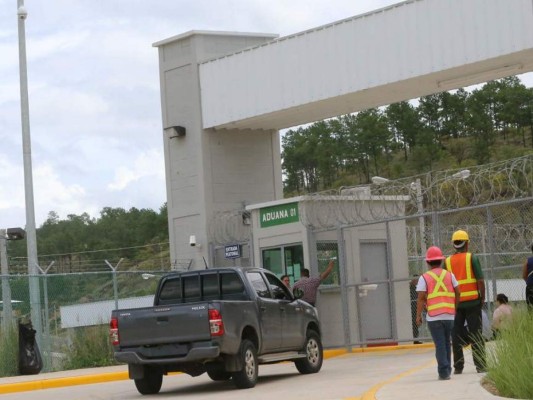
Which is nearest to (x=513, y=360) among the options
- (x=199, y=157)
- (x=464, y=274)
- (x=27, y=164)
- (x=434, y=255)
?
(x=434, y=255)

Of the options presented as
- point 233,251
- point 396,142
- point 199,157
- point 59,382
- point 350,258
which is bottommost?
point 59,382

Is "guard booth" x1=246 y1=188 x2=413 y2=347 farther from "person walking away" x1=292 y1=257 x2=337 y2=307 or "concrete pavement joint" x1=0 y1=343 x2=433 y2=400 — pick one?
"concrete pavement joint" x1=0 y1=343 x2=433 y2=400

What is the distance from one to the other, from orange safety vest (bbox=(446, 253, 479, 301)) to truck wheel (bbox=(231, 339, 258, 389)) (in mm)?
3851

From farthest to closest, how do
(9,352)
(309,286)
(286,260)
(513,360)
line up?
(286,260), (309,286), (9,352), (513,360)

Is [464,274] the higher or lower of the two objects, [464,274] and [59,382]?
the higher

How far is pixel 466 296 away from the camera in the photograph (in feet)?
52.3

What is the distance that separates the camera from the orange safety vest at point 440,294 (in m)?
15.4

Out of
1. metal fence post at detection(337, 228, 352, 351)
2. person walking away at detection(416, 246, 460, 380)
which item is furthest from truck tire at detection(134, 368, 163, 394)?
metal fence post at detection(337, 228, 352, 351)

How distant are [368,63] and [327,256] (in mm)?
5192

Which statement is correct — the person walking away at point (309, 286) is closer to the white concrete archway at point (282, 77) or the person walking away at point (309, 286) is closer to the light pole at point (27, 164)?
the light pole at point (27, 164)

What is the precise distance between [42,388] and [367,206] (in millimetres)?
10234

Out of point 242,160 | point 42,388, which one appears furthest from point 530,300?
point 242,160

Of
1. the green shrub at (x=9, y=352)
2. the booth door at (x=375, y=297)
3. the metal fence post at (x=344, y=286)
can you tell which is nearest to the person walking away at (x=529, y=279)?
the metal fence post at (x=344, y=286)

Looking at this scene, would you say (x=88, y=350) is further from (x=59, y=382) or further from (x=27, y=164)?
(x=27, y=164)
